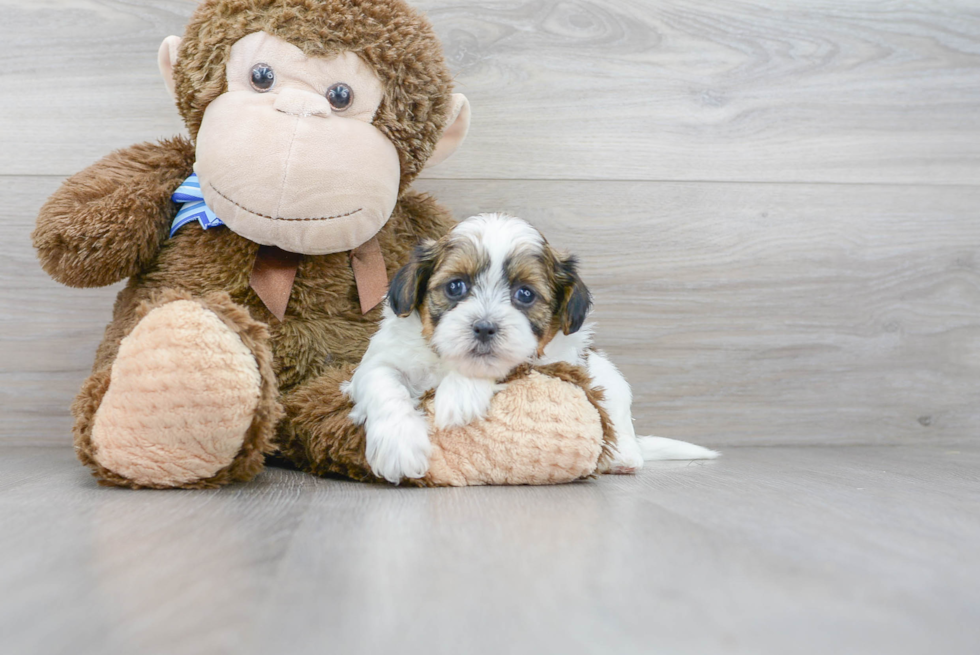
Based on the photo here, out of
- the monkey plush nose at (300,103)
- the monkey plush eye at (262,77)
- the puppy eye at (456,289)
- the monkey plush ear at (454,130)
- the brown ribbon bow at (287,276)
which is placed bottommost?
the brown ribbon bow at (287,276)

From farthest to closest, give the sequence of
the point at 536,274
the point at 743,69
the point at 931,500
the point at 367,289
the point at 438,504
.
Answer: the point at 743,69 < the point at 367,289 < the point at 536,274 < the point at 931,500 < the point at 438,504

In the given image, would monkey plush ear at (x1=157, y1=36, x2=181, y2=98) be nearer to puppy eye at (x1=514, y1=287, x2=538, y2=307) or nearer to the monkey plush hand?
the monkey plush hand

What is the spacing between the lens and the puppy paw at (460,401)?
4.01 feet

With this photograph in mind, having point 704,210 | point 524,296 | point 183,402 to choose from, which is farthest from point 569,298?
point 704,210

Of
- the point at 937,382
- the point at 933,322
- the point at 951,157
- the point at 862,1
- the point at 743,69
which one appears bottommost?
the point at 937,382

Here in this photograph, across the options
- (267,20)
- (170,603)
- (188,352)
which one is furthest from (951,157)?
(170,603)

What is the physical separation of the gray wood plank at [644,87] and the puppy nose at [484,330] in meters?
0.75

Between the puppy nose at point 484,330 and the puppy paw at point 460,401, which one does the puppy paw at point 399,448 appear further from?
the puppy nose at point 484,330

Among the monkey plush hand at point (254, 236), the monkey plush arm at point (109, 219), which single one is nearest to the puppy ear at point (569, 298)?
the monkey plush hand at point (254, 236)

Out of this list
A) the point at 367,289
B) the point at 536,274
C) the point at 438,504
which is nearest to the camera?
the point at 438,504

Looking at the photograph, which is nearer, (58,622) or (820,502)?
(58,622)

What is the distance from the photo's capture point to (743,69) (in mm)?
1933

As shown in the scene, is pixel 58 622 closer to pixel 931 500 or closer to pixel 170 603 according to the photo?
pixel 170 603

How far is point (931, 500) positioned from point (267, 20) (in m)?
1.32
